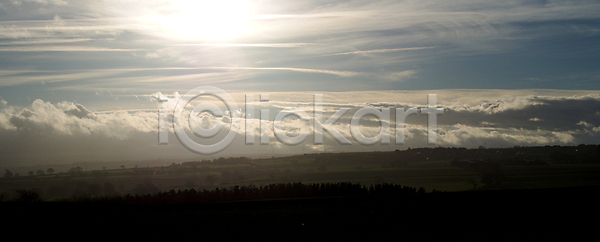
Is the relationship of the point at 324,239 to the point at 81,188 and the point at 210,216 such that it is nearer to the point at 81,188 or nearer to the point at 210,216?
the point at 210,216

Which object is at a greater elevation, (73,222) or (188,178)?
(73,222)

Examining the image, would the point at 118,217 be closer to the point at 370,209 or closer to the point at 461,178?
the point at 370,209

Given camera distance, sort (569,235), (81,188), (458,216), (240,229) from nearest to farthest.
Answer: (569,235)
(240,229)
(458,216)
(81,188)

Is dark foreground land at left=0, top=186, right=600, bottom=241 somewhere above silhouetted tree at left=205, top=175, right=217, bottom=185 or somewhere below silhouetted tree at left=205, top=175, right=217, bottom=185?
above

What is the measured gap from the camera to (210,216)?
144 feet

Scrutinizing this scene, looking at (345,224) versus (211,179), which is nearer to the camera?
(345,224)

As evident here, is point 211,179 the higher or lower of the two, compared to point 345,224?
lower

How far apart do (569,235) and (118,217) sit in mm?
47237

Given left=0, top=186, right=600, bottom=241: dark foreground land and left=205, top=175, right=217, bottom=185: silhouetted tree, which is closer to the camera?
left=0, top=186, right=600, bottom=241: dark foreground land

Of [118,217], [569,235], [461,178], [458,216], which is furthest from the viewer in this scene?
[461,178]

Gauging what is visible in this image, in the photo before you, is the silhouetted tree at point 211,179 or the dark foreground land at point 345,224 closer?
the dark foreground land at point 345,224

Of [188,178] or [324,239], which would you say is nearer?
[324,239]

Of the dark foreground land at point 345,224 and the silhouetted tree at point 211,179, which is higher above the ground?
the dark foreground land at point 345,224

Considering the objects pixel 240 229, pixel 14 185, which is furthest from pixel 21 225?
pixel 14 185
